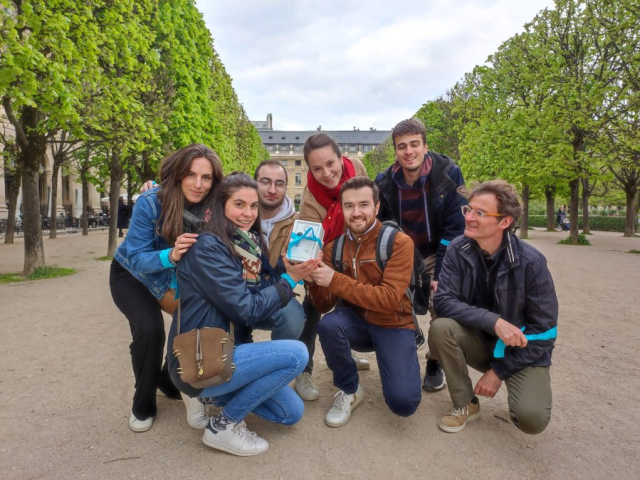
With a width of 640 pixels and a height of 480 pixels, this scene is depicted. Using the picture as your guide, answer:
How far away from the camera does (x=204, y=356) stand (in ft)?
8.46

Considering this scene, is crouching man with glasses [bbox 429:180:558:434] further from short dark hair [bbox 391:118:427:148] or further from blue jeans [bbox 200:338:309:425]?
blue jeans [bbox 200:338:309:425]

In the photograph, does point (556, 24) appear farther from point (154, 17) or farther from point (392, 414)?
point (392, 414)

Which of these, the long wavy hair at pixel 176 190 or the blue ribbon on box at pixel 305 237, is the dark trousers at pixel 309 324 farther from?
the long wavy hair at pixel 176 190

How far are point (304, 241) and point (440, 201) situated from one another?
1.48m

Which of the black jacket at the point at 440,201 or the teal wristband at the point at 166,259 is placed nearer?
the teal wristband at the point at 166,259

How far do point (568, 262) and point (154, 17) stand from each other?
48.5 feet

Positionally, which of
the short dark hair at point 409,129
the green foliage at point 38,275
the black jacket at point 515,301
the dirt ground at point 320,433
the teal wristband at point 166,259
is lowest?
the dirt ground at point 320,433

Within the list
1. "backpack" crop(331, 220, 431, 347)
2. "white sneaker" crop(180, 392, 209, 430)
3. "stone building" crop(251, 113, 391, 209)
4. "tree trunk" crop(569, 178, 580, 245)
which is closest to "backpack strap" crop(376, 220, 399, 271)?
"backpack" crop(331, 220, 431, 347)

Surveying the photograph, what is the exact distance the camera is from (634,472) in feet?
8.73

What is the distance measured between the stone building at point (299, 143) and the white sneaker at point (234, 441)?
91.4 metres

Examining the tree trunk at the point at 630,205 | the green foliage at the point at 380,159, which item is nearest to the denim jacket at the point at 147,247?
the tree trunk at the point at 630,205

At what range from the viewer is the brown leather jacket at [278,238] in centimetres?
375

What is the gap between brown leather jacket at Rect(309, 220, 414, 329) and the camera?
10.7ft

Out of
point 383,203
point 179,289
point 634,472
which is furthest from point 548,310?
point 179,289
